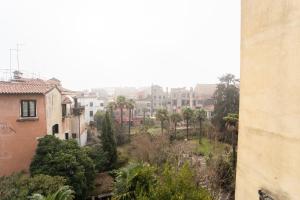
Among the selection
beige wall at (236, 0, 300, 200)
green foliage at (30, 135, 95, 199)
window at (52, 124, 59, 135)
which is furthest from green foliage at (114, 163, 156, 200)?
window at (52, 124, 59, 135)

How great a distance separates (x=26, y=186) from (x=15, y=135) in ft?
21.5

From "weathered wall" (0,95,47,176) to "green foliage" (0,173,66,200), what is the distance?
4.14 m

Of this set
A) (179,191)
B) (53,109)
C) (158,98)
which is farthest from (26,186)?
(158,98)

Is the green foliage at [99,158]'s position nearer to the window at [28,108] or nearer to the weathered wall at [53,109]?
the weathered wall at [53,109]

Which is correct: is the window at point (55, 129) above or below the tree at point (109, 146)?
above

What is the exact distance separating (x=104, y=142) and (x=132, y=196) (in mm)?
13618

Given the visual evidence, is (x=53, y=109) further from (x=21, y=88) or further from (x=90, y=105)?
(x=90, y=105)

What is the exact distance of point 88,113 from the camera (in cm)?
5850

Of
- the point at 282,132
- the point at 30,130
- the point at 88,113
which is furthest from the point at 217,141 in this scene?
the point at 282,132

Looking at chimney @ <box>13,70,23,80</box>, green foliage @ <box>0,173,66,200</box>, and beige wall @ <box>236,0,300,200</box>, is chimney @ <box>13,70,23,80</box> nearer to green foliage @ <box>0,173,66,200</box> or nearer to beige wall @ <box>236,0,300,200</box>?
green foliage @ <box>0,173,66,200</box>

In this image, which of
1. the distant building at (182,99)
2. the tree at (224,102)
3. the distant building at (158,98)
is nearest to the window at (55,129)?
the tree at (224,102)

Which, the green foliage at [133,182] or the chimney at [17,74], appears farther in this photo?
the chimney at [17,74]

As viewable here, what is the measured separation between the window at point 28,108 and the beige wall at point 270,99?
19.1m

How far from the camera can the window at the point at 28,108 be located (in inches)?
826
